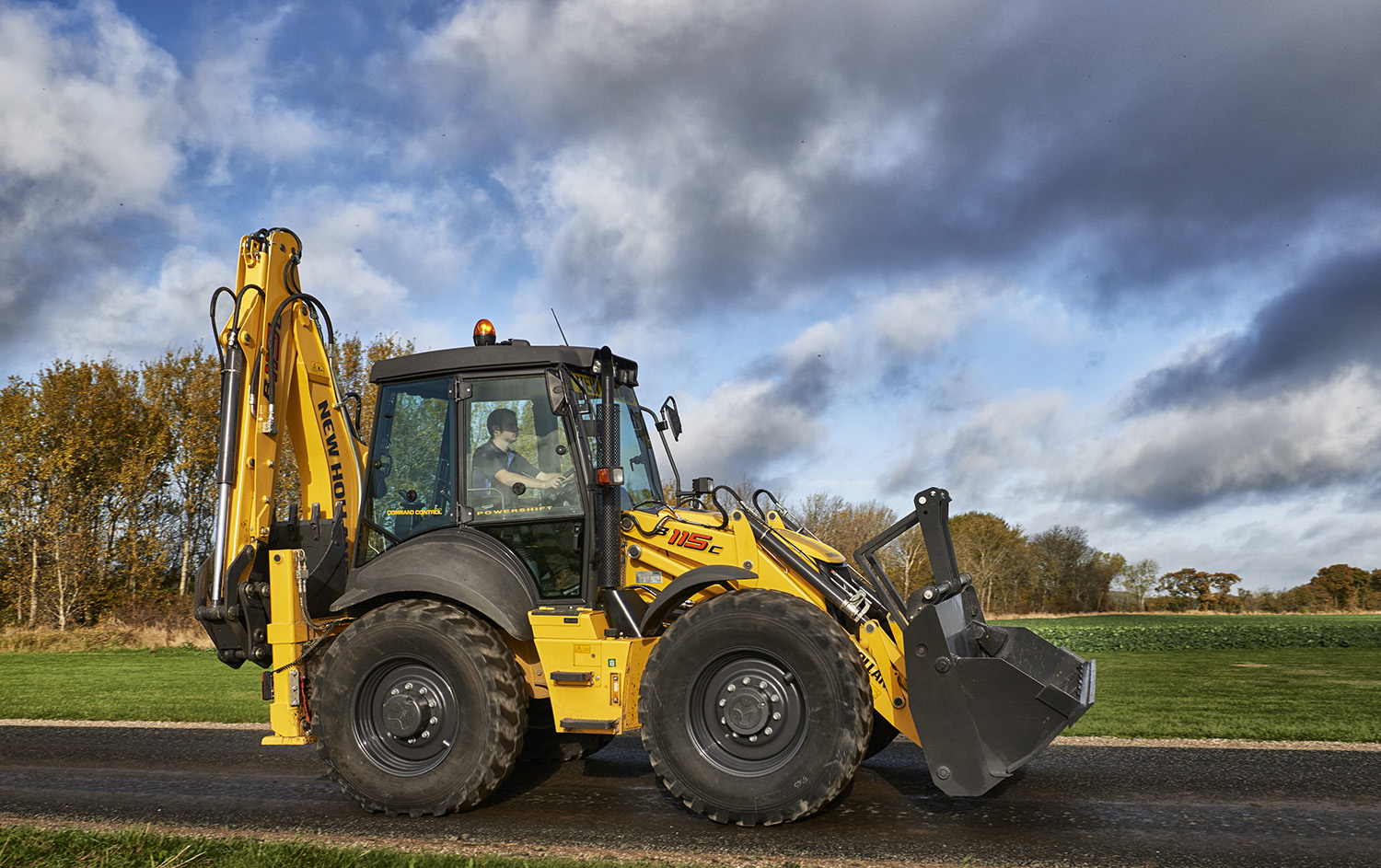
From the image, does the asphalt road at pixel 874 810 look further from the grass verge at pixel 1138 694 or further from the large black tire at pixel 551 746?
the grass verge at pixel 1138 694

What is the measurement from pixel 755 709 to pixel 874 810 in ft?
3.61

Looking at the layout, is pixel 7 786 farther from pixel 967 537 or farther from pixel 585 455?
pixel 967 537

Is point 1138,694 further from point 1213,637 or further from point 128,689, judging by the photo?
point 1213,637

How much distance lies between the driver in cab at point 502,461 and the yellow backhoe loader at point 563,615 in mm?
14

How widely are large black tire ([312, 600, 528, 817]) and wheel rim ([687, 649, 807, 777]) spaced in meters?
1.18

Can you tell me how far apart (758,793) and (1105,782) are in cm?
277

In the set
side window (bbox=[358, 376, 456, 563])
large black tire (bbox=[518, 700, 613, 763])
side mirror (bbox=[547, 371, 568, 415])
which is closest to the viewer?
side mirror (bbox=[547, 371, 568, 415])

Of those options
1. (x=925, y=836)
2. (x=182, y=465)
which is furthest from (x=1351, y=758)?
(x=182, y=465)

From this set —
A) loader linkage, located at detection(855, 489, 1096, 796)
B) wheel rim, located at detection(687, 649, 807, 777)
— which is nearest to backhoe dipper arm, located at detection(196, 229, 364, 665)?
wheel rim, located at detection(687, 649, 807, 777)

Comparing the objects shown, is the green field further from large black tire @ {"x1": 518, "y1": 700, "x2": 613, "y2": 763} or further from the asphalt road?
large black tire @ {"x1": 518, "y1": 700, "x2": 613, "y2": 763}

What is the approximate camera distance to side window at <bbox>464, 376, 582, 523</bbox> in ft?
20.0

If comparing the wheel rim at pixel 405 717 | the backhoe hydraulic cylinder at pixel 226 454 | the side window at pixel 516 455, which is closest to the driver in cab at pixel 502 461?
the side window at pixel 516 455

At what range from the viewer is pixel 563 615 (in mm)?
5906

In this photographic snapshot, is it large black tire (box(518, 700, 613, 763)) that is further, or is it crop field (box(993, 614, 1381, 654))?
crop field (box(993, 614, 1381, 654))
